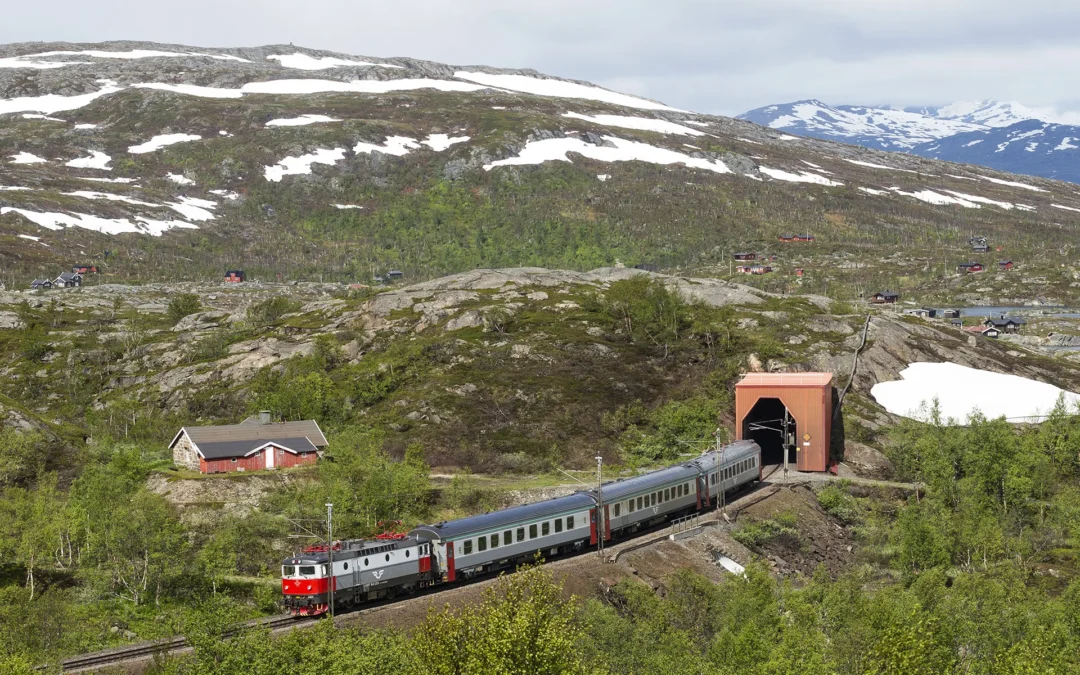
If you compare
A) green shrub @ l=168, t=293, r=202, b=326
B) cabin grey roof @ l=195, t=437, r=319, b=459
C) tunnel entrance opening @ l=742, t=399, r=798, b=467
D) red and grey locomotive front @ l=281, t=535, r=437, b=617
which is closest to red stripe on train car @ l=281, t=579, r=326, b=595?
red and grey locomotive front @ l=281, t=535, r=437, b=617

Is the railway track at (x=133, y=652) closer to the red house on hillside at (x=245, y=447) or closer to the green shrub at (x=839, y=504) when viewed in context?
the red house on hillside at (x=245, y=447)

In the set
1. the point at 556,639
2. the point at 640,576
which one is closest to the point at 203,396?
the point at 640,576

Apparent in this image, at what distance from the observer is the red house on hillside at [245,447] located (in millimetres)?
88625

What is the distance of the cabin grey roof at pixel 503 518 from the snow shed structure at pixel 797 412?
35540mm

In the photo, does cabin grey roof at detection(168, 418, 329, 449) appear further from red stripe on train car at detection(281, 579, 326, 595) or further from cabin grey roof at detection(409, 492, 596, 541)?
red stripe on train car at detection(281, 579, 326, 595)

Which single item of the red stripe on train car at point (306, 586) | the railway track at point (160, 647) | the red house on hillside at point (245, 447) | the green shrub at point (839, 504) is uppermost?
the red stripe on train car at point (306, 586)

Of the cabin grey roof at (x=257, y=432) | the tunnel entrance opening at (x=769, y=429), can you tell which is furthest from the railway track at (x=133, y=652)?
the tunnel entrance opening at (x=769, y=429)

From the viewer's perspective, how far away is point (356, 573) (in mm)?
53000

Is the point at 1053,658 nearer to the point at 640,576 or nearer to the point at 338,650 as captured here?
the point at 640,576

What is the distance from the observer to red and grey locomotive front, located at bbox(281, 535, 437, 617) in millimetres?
51844

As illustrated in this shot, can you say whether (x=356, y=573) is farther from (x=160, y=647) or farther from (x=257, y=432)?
(x=257, y=432)

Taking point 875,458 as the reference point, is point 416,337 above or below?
above

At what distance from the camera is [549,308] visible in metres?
135

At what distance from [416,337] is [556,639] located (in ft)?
305
